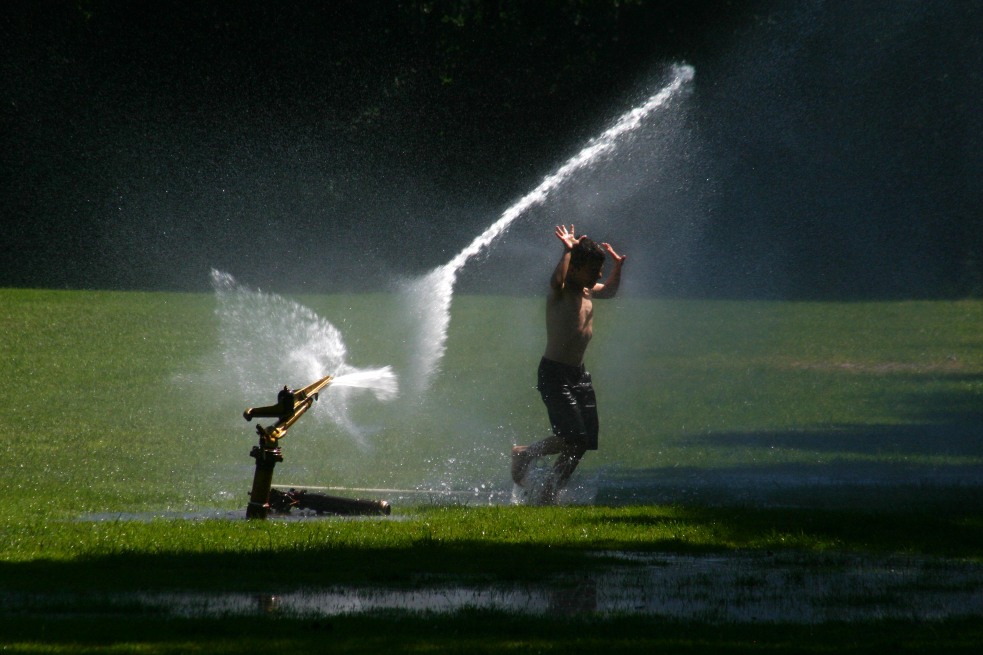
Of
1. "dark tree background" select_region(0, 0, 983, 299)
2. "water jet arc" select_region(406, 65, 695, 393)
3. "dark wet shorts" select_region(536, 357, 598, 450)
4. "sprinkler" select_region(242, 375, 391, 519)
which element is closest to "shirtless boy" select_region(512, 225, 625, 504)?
"dark wet shorts" select_region(536, 357, 598, 450)

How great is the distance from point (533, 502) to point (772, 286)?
82.9 feet

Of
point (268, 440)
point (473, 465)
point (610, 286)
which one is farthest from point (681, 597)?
point (473, 465)

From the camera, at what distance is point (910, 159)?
39.2m

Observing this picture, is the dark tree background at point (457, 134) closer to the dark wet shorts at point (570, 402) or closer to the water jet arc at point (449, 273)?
the water jet arc at point (449, 273)

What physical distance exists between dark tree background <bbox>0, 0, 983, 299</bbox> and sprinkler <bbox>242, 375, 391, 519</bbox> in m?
21.2

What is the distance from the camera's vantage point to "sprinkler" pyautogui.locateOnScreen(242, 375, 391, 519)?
26.2 feet

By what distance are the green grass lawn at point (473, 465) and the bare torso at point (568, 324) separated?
1025mm

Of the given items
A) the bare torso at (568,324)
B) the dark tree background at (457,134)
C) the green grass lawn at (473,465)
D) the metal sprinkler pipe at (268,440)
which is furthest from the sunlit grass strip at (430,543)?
the dark tree background at (457,134)

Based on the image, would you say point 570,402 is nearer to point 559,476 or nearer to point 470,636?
point 559,476

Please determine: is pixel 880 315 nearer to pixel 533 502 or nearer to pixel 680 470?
pixel 680 470

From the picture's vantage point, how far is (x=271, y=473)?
810cm

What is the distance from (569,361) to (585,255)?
740 mm

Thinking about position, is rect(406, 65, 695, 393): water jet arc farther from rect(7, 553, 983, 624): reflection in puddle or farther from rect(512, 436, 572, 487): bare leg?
rect(7, 553, 983, 624): reflection in puddle

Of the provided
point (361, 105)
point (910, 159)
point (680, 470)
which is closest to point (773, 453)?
point (680, 470)
